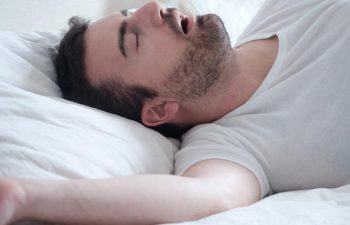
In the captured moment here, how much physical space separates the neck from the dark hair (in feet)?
0.25

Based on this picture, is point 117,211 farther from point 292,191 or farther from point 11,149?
point 292,191

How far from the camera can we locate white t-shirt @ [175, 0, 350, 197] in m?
0.84

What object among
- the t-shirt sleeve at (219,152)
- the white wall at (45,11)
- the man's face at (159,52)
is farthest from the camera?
the white wall at (45,11)

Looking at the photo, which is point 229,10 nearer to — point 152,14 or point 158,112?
point 152,14

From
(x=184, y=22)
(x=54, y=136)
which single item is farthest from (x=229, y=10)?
(x=54, y=136)

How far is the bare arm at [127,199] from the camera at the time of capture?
52 centimetres

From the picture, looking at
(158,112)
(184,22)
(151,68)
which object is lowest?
(158,112)

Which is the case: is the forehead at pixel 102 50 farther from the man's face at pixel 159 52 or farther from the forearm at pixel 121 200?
the forearm at pixel 121 200

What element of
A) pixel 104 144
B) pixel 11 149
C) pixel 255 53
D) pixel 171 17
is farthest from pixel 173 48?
pixel 11 149

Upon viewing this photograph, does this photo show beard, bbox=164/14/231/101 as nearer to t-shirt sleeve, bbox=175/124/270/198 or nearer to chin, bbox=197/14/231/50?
chin, bbox=197/14/231/50

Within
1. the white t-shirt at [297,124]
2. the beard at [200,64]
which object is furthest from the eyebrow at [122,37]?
the white t-shirt at [297,124]

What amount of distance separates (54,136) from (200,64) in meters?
0.43

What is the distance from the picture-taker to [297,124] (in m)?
0.86

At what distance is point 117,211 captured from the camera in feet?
1.80
